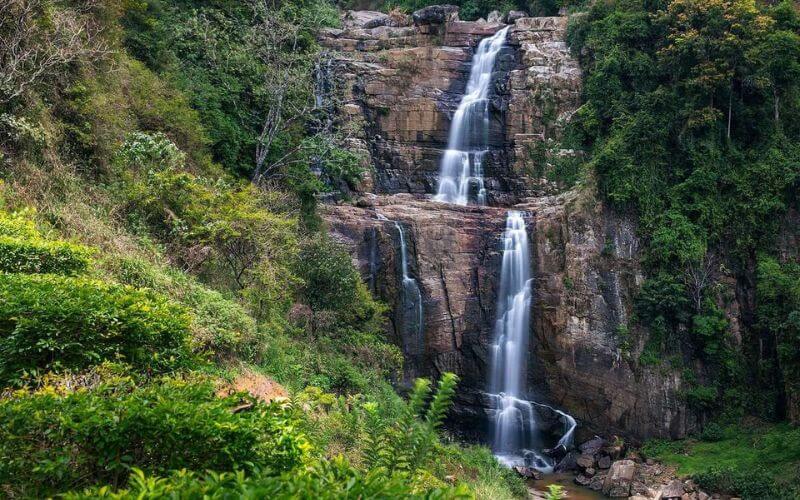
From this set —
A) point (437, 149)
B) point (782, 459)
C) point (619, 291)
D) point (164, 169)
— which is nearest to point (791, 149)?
point (619, 291)

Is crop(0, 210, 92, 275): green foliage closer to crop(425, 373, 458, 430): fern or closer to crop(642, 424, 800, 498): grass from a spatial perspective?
crop(425, 373, 458, 430): fern

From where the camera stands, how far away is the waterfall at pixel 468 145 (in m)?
24.5

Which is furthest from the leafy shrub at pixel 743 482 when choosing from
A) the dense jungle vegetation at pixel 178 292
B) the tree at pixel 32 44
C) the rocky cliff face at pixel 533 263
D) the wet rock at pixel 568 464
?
the tree at pixel 32 44

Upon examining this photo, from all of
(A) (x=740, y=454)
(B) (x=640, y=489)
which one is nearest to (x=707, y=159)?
(A) (x=740, y=454)

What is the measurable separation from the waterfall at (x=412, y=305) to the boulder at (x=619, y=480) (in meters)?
7.33

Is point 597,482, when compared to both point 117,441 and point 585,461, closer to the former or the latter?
point 585,461

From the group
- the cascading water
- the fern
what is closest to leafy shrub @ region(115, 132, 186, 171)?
the fern

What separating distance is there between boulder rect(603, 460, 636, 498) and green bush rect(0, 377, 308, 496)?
46.5 feet

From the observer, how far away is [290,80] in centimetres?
1723

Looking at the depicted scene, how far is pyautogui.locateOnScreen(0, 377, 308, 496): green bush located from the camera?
3.30m

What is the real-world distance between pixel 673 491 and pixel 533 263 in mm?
8674

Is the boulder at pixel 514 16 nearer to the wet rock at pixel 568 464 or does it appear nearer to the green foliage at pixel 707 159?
the green foliage at pixel 707 159

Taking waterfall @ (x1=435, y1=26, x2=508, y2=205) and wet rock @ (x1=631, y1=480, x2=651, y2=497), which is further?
waterfall @ (x1=435, y1=26, x2=508, y2=205)

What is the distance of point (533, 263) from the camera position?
21.0 metres
